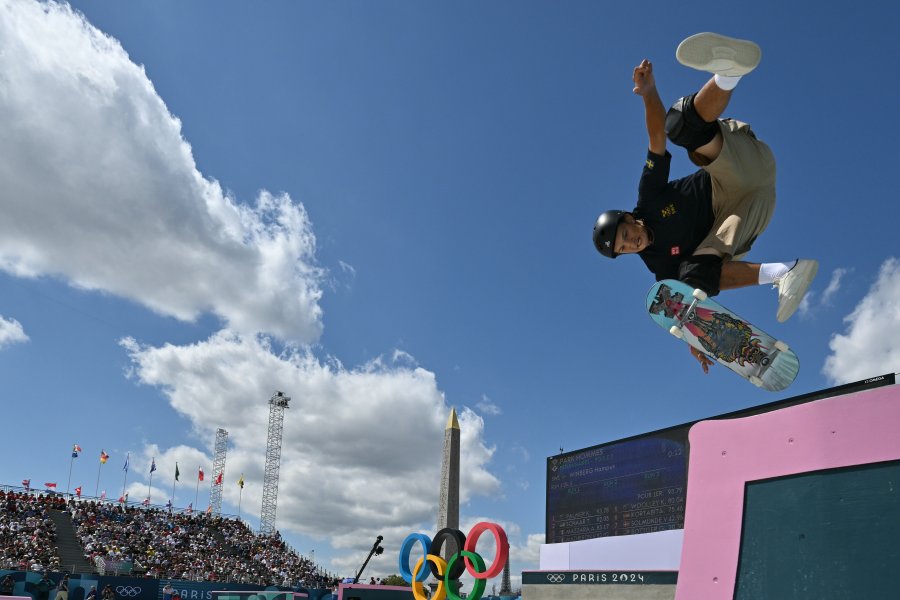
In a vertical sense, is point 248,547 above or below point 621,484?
below

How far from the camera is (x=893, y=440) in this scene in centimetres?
295

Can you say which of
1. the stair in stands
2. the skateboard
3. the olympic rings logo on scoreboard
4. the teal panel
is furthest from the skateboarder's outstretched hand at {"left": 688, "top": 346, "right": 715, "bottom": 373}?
the stair in stands

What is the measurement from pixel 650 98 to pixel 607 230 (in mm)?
768

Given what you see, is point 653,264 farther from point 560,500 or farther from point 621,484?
point 560,500

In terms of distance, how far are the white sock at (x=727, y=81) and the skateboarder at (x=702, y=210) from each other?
15cm

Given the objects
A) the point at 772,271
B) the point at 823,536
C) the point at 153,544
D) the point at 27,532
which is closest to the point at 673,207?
the point at 772,271

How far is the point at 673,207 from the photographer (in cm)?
412

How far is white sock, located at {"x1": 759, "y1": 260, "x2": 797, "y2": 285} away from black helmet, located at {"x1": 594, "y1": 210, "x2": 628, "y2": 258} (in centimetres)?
81

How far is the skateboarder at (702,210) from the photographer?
3.79m

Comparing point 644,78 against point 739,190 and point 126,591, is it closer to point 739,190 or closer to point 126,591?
point 739,190

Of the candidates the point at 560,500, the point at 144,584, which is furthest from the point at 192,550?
the point at 560,500

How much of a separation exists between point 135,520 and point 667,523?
2523 cm

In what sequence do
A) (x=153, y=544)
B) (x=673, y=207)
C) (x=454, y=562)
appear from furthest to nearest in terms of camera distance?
(x=153, y=544) < (x=454, y=562) < (x=673, y=207)

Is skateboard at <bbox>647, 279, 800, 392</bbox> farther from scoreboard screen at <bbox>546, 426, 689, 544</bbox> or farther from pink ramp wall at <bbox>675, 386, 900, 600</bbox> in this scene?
scoreboard screen at <bbox>546, 426, 689, 544</bbox>
